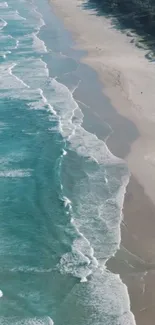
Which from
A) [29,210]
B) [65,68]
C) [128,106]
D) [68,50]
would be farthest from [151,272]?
[68,50]

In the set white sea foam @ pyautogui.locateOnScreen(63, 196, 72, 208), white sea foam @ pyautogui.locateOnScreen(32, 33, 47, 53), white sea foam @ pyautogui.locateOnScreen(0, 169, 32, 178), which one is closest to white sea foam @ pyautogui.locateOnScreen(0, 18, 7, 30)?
white sea foam @ pyautogui.locateOnScreen(32, 33, 47, 53)

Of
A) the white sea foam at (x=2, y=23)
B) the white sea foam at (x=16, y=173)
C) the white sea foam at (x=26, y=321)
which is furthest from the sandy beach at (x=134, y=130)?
the white sea foam at (x=2, y=23)

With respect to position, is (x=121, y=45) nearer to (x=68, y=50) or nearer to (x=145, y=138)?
(x=68, y=50)

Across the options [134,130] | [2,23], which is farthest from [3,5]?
[134,130]

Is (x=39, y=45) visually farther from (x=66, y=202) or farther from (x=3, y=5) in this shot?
(x=66, y=202)

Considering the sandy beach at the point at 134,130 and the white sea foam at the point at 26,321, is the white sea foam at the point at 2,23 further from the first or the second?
the white sea foam at the point at 26,321

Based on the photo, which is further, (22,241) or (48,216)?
(48,216)
